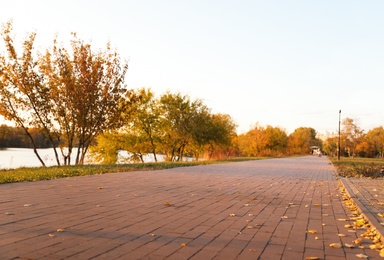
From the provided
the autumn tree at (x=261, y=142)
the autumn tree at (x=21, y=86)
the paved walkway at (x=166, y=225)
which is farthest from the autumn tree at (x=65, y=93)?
the autumn tree at (x=261, y=142)

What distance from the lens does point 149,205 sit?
273 inches

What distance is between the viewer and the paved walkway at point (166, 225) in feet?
13.0

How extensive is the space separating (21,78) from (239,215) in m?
17.8

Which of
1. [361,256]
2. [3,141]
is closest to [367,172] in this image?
[361,256]

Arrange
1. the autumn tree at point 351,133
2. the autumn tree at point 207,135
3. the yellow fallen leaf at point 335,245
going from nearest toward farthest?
the yellow fallen leaf at point 335,245 < the autumn tree at point 207,135 < the autumn tree at point 351,133

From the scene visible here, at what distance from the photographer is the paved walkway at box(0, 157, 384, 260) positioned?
3947 mm

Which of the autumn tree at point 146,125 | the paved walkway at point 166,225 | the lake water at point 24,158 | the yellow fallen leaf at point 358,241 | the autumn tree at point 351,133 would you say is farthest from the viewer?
the autumn tree at point 351,133

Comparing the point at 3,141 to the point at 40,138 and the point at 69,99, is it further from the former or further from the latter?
the point at 69,99

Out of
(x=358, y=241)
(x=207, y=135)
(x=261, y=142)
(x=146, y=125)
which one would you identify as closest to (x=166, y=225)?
(x=358, y=241)

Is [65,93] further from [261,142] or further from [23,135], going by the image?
[261,142]

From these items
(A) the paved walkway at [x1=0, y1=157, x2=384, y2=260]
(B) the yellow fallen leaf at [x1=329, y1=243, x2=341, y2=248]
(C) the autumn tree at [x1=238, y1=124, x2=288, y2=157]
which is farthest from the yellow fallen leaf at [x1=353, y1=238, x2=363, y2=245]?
(C) the autumn tree at [x1=238, y1=124, x2=288, y2=157]

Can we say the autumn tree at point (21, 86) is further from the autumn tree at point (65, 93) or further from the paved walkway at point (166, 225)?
the paved walkway at point (166, 225)

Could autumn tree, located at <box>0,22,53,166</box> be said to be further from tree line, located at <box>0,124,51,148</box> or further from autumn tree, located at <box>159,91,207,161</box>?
autumn tree, located at <box>159,91,207,161</box>

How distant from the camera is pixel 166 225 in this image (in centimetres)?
526
